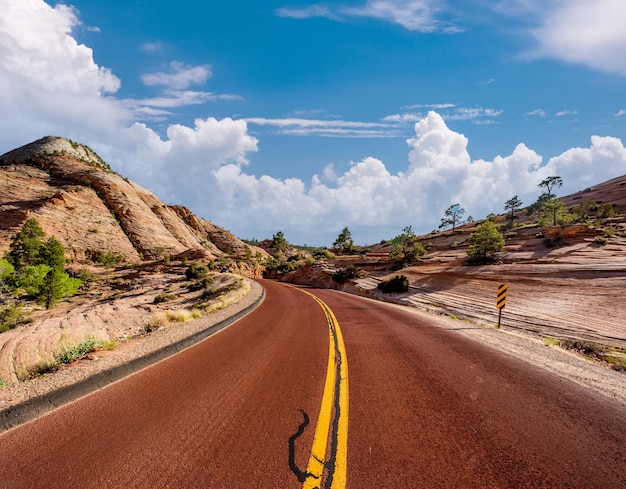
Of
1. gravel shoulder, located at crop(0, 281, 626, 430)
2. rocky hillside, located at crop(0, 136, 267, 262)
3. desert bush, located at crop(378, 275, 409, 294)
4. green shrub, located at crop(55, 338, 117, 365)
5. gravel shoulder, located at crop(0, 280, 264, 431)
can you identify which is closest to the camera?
gravel shoulder, located at crop(0, 280, 264, 431)

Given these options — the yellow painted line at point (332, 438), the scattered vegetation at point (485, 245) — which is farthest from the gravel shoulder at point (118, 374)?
the scattered vegetation at point (485, 245)

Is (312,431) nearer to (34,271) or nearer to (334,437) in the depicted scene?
(334,437)

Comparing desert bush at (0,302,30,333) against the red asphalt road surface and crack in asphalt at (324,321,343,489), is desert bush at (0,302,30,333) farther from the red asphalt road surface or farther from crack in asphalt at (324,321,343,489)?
crack in asphalt at (324,321,343,489)

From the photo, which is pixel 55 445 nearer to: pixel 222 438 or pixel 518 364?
pixel 222 438

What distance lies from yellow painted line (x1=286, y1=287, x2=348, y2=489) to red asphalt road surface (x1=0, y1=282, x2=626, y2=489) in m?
0.09

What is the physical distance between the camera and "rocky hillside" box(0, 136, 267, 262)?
5375 cm

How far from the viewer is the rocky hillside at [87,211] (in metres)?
53.8

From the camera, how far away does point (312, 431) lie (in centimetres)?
323

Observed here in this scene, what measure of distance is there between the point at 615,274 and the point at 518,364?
2212cm

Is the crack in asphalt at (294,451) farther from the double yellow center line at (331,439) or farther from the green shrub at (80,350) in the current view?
the green shrub at (80,350)

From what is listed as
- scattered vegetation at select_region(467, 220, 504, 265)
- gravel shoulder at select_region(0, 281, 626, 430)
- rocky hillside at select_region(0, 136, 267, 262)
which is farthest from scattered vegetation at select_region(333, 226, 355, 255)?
gravel shoulder at select_region(0, 281, 626, 430)

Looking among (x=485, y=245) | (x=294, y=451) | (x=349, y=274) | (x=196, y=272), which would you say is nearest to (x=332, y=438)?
(x=294, y=451)

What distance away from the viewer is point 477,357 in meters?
6.58

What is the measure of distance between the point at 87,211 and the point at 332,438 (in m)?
75.9
